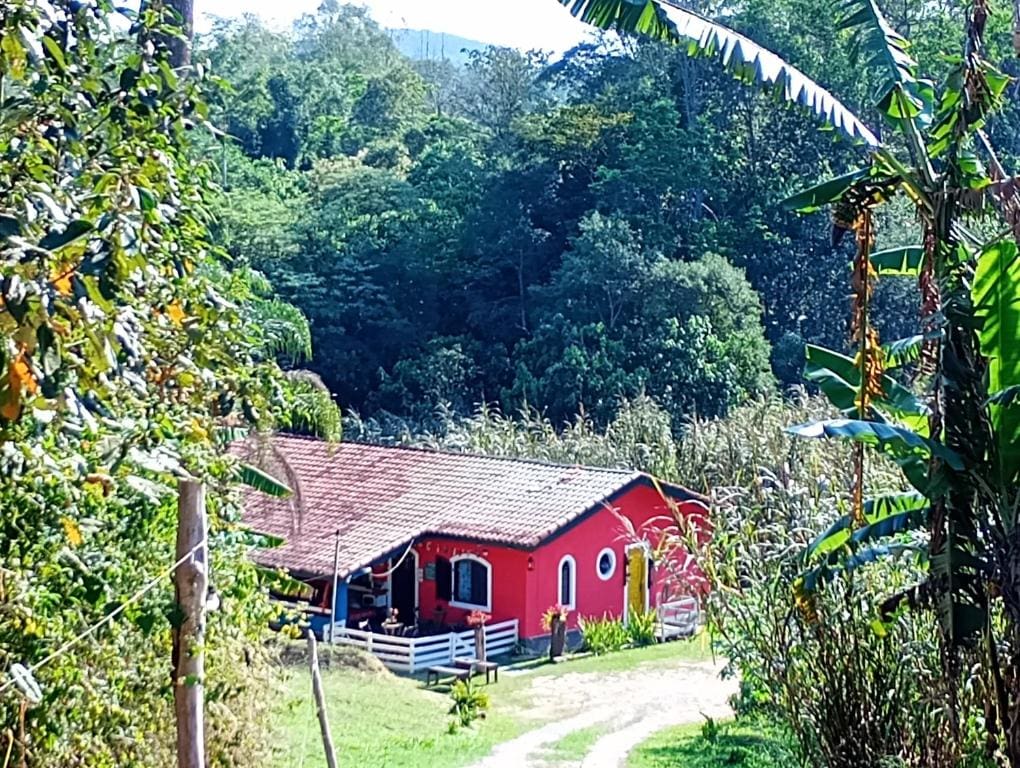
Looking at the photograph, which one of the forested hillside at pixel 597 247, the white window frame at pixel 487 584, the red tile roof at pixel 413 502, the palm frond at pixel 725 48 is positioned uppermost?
the forested hillside at pixel 597 247

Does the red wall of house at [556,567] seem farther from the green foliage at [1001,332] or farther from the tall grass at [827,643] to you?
the green foliage at [1001,332]

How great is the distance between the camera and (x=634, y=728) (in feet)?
41.0

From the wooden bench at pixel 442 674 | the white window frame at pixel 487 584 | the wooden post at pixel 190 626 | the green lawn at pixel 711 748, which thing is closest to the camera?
the wooden post at pixel 190 626

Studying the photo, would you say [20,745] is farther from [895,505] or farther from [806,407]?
[806,407]

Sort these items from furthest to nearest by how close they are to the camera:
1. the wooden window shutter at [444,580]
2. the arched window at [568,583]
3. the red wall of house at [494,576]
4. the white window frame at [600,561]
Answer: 1. the white window frame at [600,561]
2. the wooden window shutter at [444,580]
3. the arched window at [568,583]
4. the red wall of house at [494,576]

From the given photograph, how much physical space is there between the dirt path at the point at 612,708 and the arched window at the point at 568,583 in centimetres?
215

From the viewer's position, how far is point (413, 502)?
18.0 meters

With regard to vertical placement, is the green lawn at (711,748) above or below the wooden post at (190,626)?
below

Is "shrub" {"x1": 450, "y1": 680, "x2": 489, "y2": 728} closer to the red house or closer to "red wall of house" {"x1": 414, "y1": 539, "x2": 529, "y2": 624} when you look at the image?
the red house

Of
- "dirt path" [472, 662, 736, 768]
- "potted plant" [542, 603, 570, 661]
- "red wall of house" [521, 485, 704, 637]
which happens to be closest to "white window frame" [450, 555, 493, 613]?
"red wall of house" [521, 485, 704, 637]

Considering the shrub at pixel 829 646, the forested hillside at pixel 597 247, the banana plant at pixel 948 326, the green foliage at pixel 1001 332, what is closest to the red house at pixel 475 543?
the shrub at pixel 829 646

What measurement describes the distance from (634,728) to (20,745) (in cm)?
871

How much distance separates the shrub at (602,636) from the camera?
657 inches

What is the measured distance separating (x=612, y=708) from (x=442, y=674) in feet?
7.79
